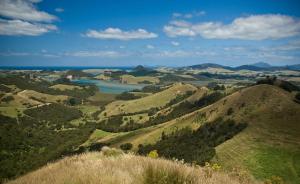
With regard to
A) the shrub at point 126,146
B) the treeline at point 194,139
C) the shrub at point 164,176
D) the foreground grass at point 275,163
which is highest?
the shrub at point 164,176

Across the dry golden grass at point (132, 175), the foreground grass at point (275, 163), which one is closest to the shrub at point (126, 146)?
the foreground grass at point (275, 163)

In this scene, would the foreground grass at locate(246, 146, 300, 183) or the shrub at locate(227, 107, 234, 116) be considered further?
the shrub at locate(227, 107, 234, 116)

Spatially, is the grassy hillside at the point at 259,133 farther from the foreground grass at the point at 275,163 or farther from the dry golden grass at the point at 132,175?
the dry golden grass at the point at 132,175

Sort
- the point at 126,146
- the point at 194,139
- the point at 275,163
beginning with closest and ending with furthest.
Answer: the point at 275,163
the point at 194,139
the point at 126,146

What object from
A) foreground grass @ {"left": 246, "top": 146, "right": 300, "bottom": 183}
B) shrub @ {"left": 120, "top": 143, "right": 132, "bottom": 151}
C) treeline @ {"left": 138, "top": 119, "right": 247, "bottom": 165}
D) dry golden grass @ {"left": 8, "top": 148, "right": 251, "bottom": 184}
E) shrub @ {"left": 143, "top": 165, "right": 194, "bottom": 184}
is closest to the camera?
dry golden grass @ {"left": 8, "top": 148, "right": 251, "bottom": 184}

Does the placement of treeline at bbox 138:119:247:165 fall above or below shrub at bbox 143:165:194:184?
below

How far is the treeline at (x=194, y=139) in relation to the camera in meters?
116

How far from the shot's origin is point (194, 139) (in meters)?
134

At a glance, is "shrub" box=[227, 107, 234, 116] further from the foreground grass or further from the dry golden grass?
the dry golden grass

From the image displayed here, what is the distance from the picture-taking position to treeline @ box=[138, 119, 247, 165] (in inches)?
4560

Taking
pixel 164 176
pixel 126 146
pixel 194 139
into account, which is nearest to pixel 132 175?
pixel 164 176

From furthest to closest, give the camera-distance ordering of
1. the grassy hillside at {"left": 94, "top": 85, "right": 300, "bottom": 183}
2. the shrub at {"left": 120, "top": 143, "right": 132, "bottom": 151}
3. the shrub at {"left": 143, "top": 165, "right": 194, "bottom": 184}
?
1. the shrub at {"left": 120, "top": 143, "right": 132, "bottom": 151}
2. the grassy hillside at {"left": 94, "top": 85, "right": 300, "bottom": 183}
3. the shrub at {"left": 143, "top": 165, "right": 194, "bottom": 184}

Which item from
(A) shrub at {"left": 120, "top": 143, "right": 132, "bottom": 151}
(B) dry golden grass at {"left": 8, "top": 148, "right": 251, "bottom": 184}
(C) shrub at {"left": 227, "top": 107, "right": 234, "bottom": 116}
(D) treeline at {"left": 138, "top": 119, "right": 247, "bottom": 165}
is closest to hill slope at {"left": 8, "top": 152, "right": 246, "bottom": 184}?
(B) dry golden grass at {"left": 8, "top": 148, "right": 251, "bottom": 184}

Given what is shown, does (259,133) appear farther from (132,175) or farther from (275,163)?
(132,175)
